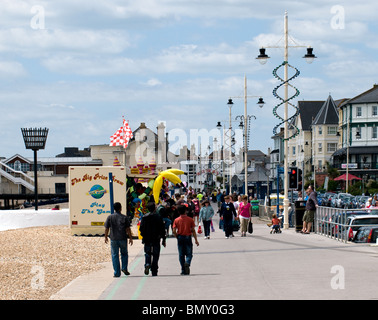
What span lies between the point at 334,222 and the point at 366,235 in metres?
1.60

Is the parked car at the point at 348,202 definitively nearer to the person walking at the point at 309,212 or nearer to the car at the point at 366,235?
the person walking at the point at 309,212

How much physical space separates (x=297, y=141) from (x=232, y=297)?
107 m

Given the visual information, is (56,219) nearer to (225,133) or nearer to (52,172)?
(225,133)

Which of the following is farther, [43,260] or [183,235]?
[43,260]

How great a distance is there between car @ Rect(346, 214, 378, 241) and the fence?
5cm

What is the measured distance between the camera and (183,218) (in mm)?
16172

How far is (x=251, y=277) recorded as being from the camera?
48.2ft

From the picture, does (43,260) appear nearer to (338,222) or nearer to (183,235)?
(183,235)

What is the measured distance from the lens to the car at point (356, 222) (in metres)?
24.1

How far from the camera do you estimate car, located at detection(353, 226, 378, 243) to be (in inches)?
921

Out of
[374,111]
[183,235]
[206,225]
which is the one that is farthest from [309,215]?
[374,111]

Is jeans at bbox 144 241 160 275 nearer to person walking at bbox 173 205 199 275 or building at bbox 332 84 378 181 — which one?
person walking at bbox 173 205 199 275

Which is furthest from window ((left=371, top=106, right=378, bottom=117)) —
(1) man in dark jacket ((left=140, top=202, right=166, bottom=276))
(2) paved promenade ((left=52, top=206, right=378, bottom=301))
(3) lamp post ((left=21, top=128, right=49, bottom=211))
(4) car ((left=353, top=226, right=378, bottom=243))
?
(1) man in dark jacket ((left=140, top=202, right=166, bottom=276))

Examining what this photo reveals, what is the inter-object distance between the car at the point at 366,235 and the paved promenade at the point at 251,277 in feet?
4.10
